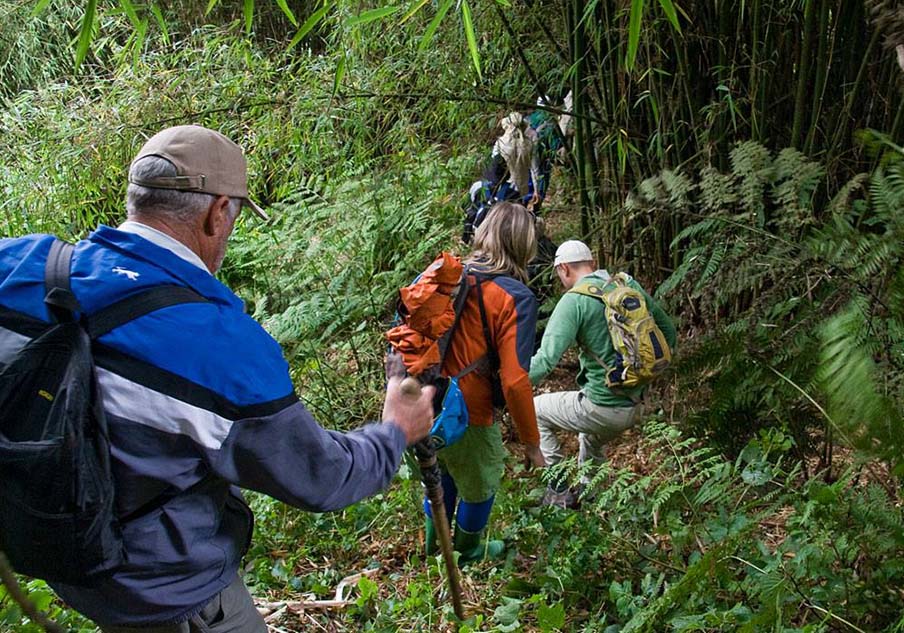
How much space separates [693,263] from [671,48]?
1.26m

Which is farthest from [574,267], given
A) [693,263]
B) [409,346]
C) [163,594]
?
[163,594]

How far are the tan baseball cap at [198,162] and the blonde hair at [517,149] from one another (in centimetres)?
336

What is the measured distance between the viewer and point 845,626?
7.08 ft

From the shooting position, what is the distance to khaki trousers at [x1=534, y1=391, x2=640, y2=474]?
3.71 m

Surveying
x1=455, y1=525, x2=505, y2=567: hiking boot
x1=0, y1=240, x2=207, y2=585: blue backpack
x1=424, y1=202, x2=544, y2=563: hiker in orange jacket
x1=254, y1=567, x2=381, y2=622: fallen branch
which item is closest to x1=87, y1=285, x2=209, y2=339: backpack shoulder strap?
x1=0, y1=240, x2=207, y2=585: blue backpack

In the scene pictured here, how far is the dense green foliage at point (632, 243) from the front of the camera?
2.30 m

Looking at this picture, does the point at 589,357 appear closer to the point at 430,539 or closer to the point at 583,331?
the point at 583,331

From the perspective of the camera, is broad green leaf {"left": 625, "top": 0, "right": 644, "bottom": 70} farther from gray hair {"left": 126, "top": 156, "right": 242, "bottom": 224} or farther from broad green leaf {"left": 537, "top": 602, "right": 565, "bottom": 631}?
broad green leaf {"left": 537, "top": 602, "right": 565, "bottom": 631}

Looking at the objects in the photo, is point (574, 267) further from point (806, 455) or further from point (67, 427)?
point (67, 427)

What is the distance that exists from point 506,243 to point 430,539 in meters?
1.26

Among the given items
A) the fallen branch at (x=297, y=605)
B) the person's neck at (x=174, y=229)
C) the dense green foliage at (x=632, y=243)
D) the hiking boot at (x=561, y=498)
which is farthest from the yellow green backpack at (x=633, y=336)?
the person's neck at (x=174, y=229)

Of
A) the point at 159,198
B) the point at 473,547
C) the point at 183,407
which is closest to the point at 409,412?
the point at 183,407

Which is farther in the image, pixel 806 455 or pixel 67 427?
pixel 806 455

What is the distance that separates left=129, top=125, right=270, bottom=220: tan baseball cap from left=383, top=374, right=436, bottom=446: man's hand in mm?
600
